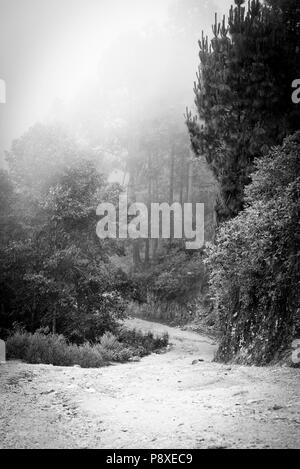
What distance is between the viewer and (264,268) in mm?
8805

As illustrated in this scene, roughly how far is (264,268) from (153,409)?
176 inches

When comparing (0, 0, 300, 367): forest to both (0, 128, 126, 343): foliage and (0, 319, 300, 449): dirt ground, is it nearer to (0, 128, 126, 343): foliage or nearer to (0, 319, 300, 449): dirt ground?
(0, 128, 126, 343): foliage

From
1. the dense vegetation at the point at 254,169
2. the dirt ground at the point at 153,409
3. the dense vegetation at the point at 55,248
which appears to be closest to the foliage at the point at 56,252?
the dense vegetation at the point at 55,248

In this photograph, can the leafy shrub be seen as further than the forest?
Yes

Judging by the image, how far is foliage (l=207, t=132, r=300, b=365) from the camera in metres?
7.86

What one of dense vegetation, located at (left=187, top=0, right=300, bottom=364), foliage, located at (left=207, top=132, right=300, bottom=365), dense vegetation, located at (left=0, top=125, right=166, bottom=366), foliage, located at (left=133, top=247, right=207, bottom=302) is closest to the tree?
dense vegetation, located at (left=187, top=0, right=300, bottom=364)

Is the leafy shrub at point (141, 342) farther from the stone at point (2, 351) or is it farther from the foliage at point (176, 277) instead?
the foliage at point (176, 277)

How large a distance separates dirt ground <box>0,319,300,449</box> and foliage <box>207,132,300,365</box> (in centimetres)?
104

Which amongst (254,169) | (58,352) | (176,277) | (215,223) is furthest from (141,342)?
(176,277)

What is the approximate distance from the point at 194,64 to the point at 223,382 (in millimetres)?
36342

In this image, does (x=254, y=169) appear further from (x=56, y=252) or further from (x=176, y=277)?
(x=176, y=277)

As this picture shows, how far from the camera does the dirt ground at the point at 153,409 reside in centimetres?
421

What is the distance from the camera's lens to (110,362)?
1229 cm
